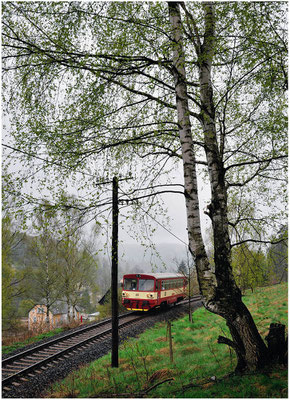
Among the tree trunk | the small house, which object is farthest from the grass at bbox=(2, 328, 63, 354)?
the tree trunk

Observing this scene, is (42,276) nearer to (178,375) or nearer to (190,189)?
(178,375)

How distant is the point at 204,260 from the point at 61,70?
165 inches

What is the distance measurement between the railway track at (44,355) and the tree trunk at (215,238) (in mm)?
5195

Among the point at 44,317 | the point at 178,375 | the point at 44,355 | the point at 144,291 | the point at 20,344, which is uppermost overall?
the point at 178,375

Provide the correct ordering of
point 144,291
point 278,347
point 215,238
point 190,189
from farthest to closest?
Result: point 144,291 < point 215,238 < point 190,189 < point 278,347

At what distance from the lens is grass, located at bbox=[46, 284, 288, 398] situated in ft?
12.6

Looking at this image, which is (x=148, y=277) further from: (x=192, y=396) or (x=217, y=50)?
(x=217, y=50)

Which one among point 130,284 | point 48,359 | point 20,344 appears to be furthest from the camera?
point 130,284

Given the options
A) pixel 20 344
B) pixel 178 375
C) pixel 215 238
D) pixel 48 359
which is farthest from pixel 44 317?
pixel 215 238

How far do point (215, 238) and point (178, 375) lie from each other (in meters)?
2.93

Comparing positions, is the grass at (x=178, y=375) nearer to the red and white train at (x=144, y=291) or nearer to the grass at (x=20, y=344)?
the red and white train at (x=144, y=291)

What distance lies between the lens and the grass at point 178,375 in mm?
3832

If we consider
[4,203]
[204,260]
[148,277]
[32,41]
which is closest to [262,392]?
[204,260]

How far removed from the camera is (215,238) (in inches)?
180
